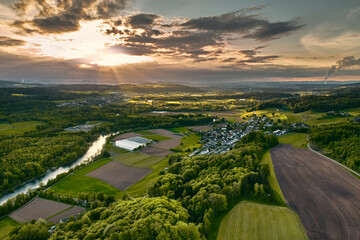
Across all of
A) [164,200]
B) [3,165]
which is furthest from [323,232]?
[3,165]

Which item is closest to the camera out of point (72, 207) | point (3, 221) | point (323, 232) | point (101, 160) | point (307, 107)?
point (323, 232)

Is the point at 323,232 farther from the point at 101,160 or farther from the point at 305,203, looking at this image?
the point at 101,160

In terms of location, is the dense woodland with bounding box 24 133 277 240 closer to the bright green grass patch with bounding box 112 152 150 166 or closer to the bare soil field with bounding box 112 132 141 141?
the bright green grass patch with bounding box 112 152 150 166

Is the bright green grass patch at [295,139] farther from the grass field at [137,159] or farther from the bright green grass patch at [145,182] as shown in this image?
the grass field at [137,159]

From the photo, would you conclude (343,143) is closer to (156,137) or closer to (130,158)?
(130,158)

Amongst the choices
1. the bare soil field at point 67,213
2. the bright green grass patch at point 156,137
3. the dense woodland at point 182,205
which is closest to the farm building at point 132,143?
the bright green grass patch at point 156,137

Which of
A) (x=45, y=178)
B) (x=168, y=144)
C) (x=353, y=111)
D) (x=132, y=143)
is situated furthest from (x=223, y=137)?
(x=353, y=111)

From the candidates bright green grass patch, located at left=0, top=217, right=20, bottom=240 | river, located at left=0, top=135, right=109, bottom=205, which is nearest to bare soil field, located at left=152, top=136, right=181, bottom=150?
river, located at left=0, top=135, right=109, bottom=205
